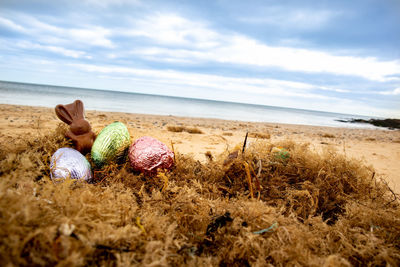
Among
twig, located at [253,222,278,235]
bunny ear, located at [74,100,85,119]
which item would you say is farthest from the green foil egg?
twig, located at [253,222,278,235]

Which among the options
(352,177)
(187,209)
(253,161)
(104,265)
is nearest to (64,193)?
(104,265)

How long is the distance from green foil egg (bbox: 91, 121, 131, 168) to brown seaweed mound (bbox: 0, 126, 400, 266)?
13cm

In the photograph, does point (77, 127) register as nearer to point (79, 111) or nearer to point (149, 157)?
point (79, 111)

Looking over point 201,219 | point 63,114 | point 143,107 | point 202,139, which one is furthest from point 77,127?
point 143,107

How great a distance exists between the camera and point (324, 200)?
6.67 ft

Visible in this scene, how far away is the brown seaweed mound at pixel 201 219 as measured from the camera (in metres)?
0.99

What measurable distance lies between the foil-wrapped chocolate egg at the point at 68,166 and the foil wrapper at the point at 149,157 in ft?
1.46

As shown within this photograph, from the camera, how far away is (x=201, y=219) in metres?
1.47

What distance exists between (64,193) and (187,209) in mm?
780

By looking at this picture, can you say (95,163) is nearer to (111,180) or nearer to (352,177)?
(111,180)

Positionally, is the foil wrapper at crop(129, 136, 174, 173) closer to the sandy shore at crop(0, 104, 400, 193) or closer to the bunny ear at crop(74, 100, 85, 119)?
the sandy shore at crop(0, 104, 400, 193)

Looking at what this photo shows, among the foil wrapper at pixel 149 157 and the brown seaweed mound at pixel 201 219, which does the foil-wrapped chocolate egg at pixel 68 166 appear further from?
the foil wrapper at pixel 149 157

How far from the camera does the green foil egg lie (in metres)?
2.28

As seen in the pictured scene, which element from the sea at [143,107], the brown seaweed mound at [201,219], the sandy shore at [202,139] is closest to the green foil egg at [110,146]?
the brown seaweed mound at [201,219]
